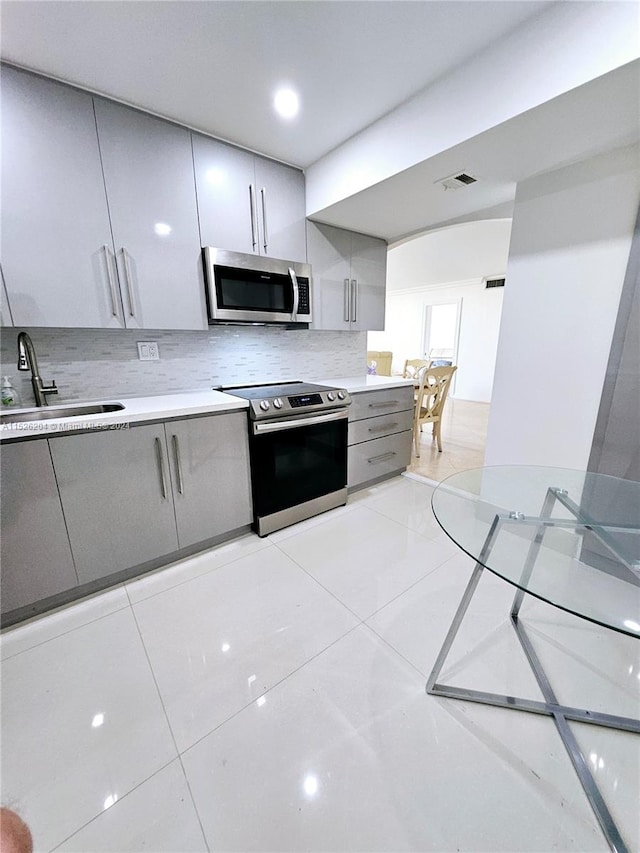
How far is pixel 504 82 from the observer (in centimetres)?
130

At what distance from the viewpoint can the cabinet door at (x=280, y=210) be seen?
209 cm

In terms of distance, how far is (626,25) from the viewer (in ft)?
3.41

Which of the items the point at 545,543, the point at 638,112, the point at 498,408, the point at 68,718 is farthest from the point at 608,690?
the point at 638,112

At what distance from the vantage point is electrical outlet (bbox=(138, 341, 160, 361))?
2037 mm

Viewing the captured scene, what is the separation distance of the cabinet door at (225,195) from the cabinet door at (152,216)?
6 cm

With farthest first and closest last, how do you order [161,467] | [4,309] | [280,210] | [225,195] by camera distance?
[280,210] < [225,195] < [161,467] < [4,309]

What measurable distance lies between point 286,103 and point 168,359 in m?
1.51

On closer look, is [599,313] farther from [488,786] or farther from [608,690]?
[488,786]

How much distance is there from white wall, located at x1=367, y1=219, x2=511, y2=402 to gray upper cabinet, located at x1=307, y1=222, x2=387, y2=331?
180 centimetres

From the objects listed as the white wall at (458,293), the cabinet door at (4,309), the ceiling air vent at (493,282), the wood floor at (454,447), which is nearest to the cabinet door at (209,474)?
the cabinet door at (4,309)

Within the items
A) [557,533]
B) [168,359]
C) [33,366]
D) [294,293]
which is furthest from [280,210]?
[557,533]

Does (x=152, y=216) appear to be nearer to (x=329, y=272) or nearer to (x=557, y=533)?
(x=329, y=272)

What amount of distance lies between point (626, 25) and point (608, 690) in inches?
87.0

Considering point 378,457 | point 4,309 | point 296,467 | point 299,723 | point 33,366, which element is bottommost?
point 299,723
